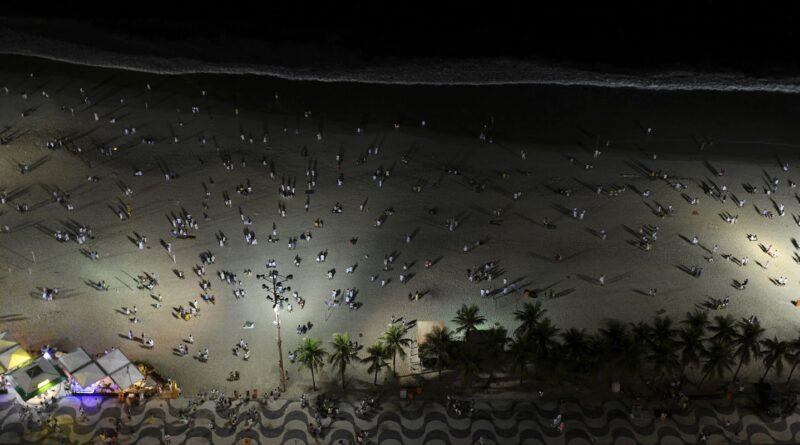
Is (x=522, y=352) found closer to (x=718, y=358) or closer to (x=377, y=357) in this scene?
(x=377, y=357)

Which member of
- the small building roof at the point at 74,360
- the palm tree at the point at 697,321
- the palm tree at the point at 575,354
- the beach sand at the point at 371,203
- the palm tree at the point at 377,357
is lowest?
the palm tree at the point at 575,354

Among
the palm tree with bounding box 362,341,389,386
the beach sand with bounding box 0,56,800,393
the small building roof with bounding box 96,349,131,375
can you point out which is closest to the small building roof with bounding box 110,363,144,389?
the small building roof with bounding box 96,349,131,375

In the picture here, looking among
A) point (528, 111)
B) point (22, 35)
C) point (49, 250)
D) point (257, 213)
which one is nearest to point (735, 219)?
point (528, 111)

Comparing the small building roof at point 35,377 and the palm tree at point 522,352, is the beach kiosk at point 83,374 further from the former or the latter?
the palm tree at point 522,352

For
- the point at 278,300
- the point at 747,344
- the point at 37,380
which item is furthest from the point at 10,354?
the point at 747,344

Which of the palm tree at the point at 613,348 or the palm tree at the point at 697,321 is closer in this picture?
the palm tree at the point at 613,348

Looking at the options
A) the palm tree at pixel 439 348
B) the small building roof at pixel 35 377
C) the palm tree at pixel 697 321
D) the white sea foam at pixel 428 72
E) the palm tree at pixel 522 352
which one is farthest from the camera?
the white sea foam at pixel 428 72

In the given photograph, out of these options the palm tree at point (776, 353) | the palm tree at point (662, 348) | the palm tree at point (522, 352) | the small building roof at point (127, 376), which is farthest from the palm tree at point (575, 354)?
the small building roof at point (127, 376)
